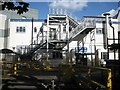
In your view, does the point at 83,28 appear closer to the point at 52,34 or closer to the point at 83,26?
the point at 83,26

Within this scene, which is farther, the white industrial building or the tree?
the white industrial building

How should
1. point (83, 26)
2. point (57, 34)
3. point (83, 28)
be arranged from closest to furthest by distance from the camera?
point (83, 28) < point (83, 26) < point (57, 34)

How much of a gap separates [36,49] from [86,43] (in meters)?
8.28

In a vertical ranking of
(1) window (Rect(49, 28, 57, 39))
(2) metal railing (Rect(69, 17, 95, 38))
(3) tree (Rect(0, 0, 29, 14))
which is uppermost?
(2) metal railing (Rect(69, 17, 95, 38))

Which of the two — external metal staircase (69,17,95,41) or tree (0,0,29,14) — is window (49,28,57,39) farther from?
tree (0,0,29,14)

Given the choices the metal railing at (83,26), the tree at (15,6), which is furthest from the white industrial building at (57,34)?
the tree at (15,6)

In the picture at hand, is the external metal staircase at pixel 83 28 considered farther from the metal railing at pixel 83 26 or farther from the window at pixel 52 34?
the window at pixel 52 34

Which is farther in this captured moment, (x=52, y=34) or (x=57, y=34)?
(x=52, y=34)

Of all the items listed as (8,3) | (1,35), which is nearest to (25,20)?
(1,35)

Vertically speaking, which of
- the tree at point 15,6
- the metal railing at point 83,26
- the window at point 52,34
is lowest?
the tree at point 15,6

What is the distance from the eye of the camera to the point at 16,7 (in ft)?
18.5

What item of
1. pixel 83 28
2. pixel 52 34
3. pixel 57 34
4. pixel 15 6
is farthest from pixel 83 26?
pixel 15 6

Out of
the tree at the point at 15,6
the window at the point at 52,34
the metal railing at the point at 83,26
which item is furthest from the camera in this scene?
the window at the point at 52,34

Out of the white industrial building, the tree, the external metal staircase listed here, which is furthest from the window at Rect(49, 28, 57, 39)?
the tree
